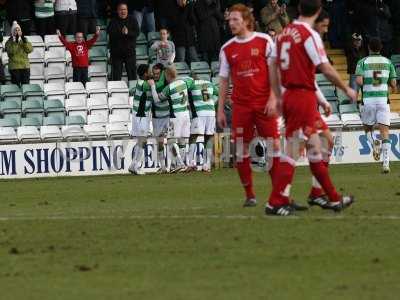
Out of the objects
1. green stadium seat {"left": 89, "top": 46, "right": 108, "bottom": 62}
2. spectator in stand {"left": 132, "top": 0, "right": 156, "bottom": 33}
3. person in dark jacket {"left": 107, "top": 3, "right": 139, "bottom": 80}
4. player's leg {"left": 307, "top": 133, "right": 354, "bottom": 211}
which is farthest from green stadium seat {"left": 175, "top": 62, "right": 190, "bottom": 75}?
player's leg {"left": 307, "top": 133, "right": 354, "bottom": 211}

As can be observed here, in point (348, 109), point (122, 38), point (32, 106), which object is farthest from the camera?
point (348, 109)

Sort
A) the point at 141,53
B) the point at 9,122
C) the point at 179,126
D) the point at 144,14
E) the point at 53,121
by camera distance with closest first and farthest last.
Result: the point at 179,126
the point at 9,122
the point at 53,121
the point at 141,53
the point at 144,14

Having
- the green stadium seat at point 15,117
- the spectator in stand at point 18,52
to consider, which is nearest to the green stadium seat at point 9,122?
the green stadium seat at point 15,117

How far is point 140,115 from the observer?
94.2 ft

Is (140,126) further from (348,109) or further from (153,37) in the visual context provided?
(348,109)

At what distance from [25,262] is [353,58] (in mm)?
22406

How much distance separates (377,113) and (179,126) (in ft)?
16.7

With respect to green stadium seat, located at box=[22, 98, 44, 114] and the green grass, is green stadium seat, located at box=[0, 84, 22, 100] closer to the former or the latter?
green stadium seat, located at box=[22, 98, 44, 114]

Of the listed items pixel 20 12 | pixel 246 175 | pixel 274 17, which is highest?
pixel 20 12


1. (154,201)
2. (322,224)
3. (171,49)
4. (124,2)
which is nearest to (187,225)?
(322,224)

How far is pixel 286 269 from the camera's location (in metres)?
11.0

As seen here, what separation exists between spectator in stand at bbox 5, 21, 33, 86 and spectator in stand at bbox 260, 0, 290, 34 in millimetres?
5494

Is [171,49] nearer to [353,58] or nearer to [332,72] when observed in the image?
[353,58]

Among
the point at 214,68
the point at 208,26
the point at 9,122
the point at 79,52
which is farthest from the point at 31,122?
the point at 208,26
